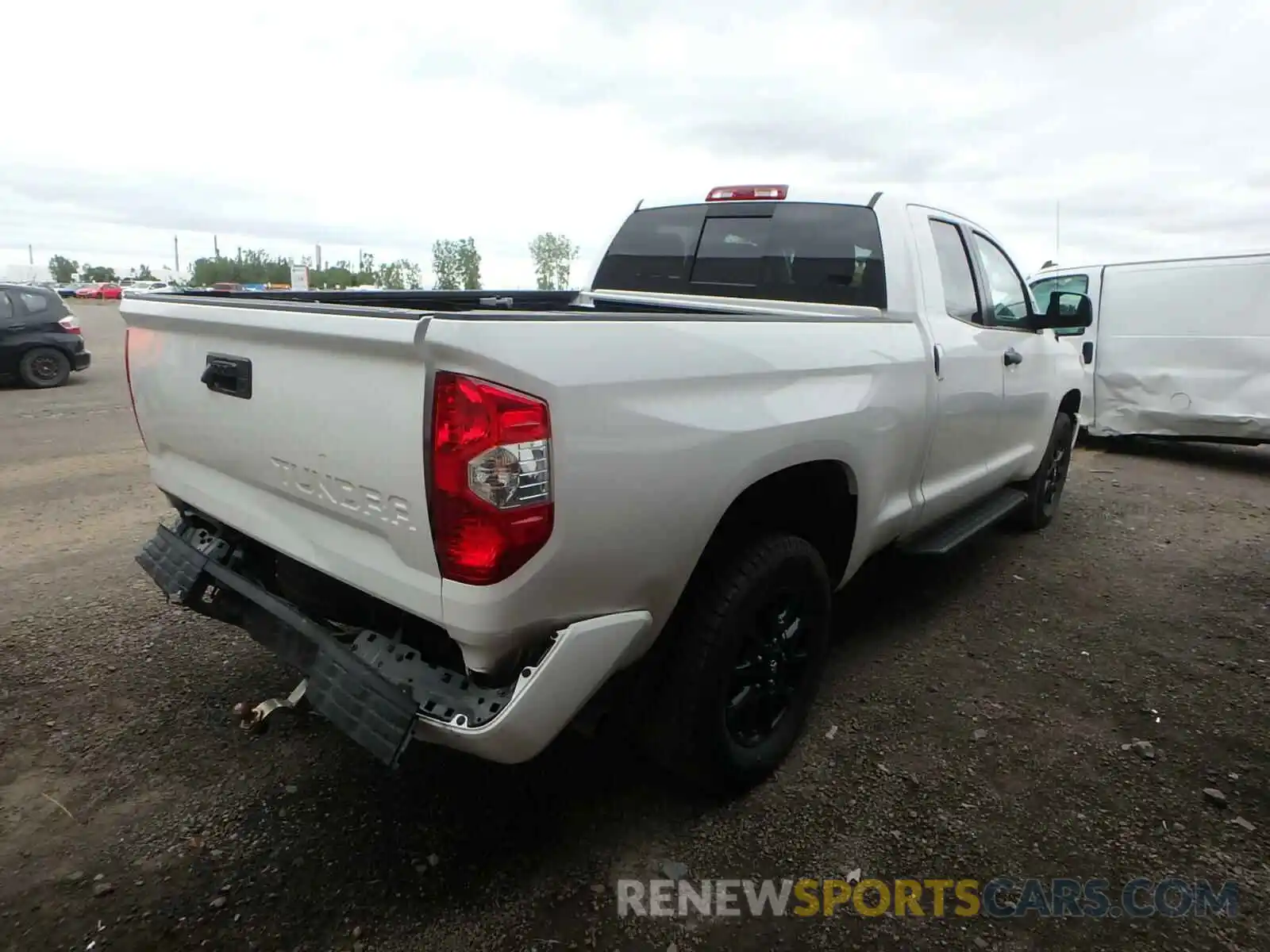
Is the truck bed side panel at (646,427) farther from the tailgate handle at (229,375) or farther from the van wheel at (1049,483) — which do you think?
the van wheel at (1049,483)

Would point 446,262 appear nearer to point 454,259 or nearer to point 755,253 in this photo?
point 454,259

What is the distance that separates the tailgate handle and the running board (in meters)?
2.55

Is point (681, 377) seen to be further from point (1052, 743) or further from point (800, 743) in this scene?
point (1052, 743)

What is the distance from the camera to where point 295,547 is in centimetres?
226

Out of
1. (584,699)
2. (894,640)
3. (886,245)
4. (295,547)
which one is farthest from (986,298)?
(295,547)

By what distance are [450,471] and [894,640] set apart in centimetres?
264

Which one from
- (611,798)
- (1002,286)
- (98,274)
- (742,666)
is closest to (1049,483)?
(1002,286)

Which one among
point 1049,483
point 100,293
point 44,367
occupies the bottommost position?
point 1049,483

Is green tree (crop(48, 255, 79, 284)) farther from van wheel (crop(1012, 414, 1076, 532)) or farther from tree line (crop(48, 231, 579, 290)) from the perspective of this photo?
van wheel (crop(1012, 414, 1076, 532))

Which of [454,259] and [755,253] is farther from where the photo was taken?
[454,259]

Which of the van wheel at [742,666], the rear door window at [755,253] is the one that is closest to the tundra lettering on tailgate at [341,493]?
the van wheel at [742,666]

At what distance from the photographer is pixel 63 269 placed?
85.8 meters

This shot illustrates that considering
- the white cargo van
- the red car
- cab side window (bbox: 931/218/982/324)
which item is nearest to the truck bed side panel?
cab side window (bbox: 931/218/982/324)

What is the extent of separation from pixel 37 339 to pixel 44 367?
40 centimetres
